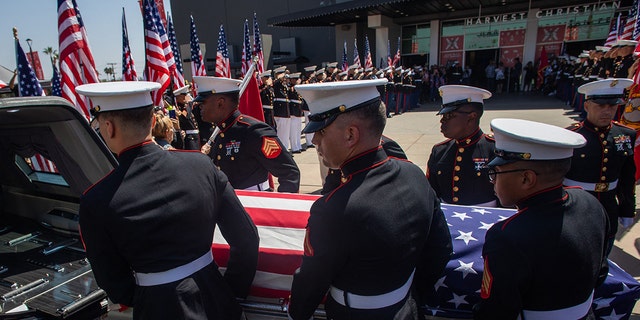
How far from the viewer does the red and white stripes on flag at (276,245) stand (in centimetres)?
175

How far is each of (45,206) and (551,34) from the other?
21559 millimetres

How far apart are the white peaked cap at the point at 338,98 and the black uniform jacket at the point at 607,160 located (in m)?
2.38

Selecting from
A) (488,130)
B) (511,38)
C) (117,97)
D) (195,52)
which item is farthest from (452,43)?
(117,97)

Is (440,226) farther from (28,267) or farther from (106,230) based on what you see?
(28,267)

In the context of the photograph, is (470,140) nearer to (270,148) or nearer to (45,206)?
(270,148)

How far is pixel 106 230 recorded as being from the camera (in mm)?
1360

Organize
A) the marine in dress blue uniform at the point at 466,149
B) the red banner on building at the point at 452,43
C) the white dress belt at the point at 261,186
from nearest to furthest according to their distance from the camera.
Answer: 1. the marine in dress blue uniform at the point at 466,149
2. the white dress belt at the point at 261,186
3. the red banner on building at the point at 452,43

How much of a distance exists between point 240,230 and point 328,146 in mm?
627

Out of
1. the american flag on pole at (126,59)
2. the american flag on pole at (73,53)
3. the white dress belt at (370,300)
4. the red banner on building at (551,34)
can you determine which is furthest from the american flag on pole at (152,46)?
the red banner on building at (551,34)

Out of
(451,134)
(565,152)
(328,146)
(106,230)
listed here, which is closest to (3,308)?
(106,230)

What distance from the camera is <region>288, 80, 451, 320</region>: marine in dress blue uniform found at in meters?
1.20

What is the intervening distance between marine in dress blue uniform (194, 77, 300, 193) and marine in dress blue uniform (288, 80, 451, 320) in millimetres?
1469

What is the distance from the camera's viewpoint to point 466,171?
2.78 meters

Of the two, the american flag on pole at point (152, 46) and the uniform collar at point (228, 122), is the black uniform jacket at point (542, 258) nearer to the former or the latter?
the uniform collar at point (228, 122)
